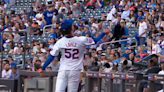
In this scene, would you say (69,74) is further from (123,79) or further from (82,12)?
(82,12)

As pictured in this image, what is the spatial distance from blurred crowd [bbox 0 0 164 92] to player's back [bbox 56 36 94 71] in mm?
2547

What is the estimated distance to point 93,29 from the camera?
15398 millimetres

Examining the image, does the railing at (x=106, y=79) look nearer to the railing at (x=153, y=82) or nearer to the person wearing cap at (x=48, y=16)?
the railing at (x=153, y=82)

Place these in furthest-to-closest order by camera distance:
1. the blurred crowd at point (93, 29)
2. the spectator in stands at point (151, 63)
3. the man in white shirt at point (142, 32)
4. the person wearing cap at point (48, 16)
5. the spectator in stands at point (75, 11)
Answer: the spectator in stands at point (75, 11)
the person wearing cap at point (48, 16)
the man in white shirt at point (142, 32)
the blurred crowd at point (93, 29)
the spectator in stands at point (151, 63)

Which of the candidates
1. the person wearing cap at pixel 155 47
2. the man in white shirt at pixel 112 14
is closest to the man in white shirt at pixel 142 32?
the person wearing cap at pixel 155 47

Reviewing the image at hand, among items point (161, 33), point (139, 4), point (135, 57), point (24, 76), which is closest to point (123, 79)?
point (24, 76)

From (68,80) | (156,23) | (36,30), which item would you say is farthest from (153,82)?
(36,30)

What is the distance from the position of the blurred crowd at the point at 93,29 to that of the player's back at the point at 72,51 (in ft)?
8.36

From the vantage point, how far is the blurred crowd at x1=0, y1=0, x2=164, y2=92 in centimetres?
1203

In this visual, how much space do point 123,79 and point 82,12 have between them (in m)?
11.1

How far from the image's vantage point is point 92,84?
8109 mm

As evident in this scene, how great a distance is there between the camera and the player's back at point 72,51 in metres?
6.95

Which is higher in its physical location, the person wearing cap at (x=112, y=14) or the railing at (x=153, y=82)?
the person wearing cap at (x=112, y=14)

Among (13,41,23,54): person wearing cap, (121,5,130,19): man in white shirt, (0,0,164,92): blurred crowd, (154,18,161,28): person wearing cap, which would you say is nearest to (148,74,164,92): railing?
(0,0,164,92): blurred crowd
